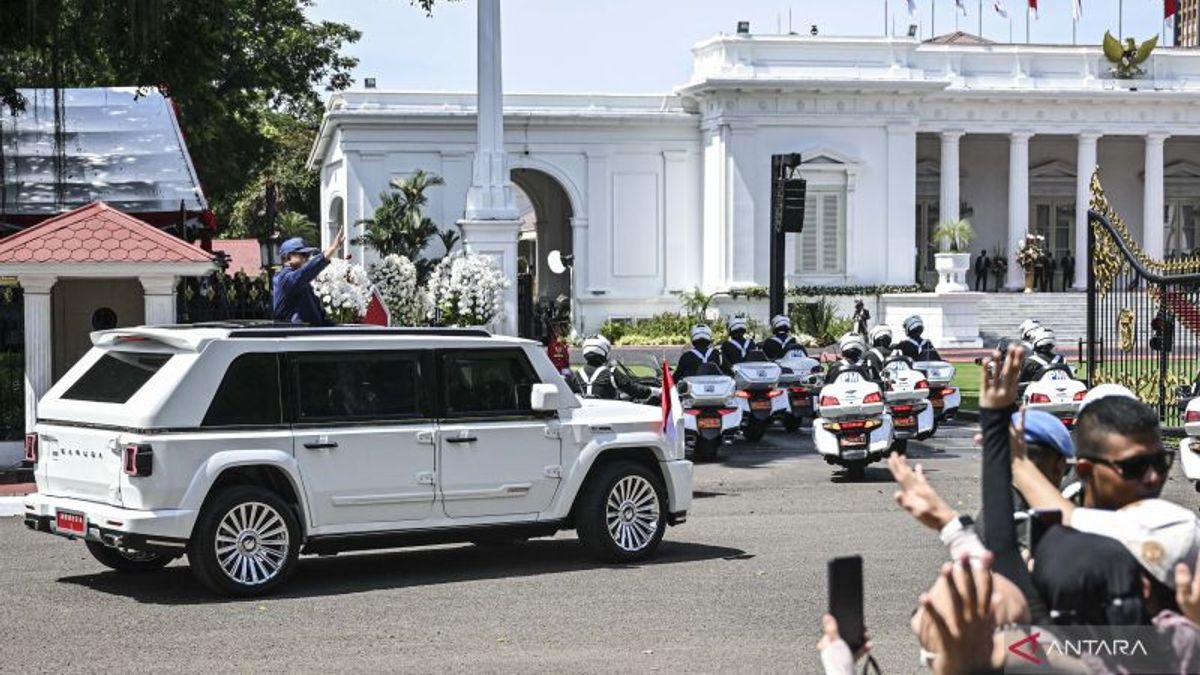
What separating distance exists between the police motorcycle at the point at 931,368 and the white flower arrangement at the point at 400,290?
240 inches

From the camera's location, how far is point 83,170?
28688 mm

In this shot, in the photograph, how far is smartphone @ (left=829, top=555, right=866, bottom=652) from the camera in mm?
4508

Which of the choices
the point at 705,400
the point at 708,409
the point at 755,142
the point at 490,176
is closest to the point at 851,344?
the point at 705,400

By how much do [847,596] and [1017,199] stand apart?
53619mm

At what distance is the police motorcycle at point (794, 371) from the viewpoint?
23250 millimetres

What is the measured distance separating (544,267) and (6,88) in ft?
124

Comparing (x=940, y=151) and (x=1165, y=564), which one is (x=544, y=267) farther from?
(x=1165, y=564)

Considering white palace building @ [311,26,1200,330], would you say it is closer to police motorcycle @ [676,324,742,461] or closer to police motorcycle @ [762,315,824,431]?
police motorcycle @ [762,315,824,431]

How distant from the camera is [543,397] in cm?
1241

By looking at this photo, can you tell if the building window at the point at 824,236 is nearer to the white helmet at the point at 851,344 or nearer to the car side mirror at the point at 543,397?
the white helmet at the point at 851,344

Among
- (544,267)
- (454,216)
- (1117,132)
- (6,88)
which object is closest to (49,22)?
(6,88)

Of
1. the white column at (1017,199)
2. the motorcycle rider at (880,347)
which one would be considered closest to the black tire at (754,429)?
the motorcycle rider at (880,347)

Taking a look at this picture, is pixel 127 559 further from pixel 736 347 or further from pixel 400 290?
pixel 736 347

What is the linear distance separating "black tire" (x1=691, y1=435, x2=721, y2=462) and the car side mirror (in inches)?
321
